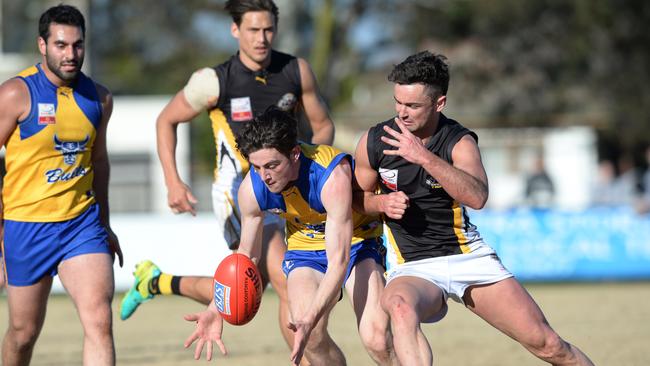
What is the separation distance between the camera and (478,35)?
3203cm

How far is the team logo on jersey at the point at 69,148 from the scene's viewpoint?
6.85 m

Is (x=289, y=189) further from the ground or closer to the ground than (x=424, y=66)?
closer to the ground

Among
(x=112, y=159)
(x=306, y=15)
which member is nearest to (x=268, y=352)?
(x=112, y=159)

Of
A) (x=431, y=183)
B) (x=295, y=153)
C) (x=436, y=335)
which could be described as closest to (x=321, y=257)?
(x=295, y=153)

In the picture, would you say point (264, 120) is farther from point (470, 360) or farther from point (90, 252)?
point (470, 360)

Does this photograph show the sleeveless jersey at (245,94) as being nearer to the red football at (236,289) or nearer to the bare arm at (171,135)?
the bare arm at (171,135)

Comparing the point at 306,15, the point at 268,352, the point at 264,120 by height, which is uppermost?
the point at 306,15

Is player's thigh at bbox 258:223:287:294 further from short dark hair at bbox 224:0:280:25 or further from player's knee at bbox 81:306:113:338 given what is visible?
short dark hair at bbox 224:0:280:25

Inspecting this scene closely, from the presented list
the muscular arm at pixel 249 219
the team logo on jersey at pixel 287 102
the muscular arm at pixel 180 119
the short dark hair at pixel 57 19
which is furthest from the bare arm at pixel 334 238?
the short dark hair at pixel 57 19

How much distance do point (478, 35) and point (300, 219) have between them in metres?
26.1

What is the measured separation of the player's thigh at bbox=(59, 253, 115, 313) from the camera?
6.59 metres

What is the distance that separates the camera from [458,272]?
6.36m

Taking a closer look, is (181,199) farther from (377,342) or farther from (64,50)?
(377,342)

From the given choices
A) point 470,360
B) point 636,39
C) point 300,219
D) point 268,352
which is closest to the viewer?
point 300,219
